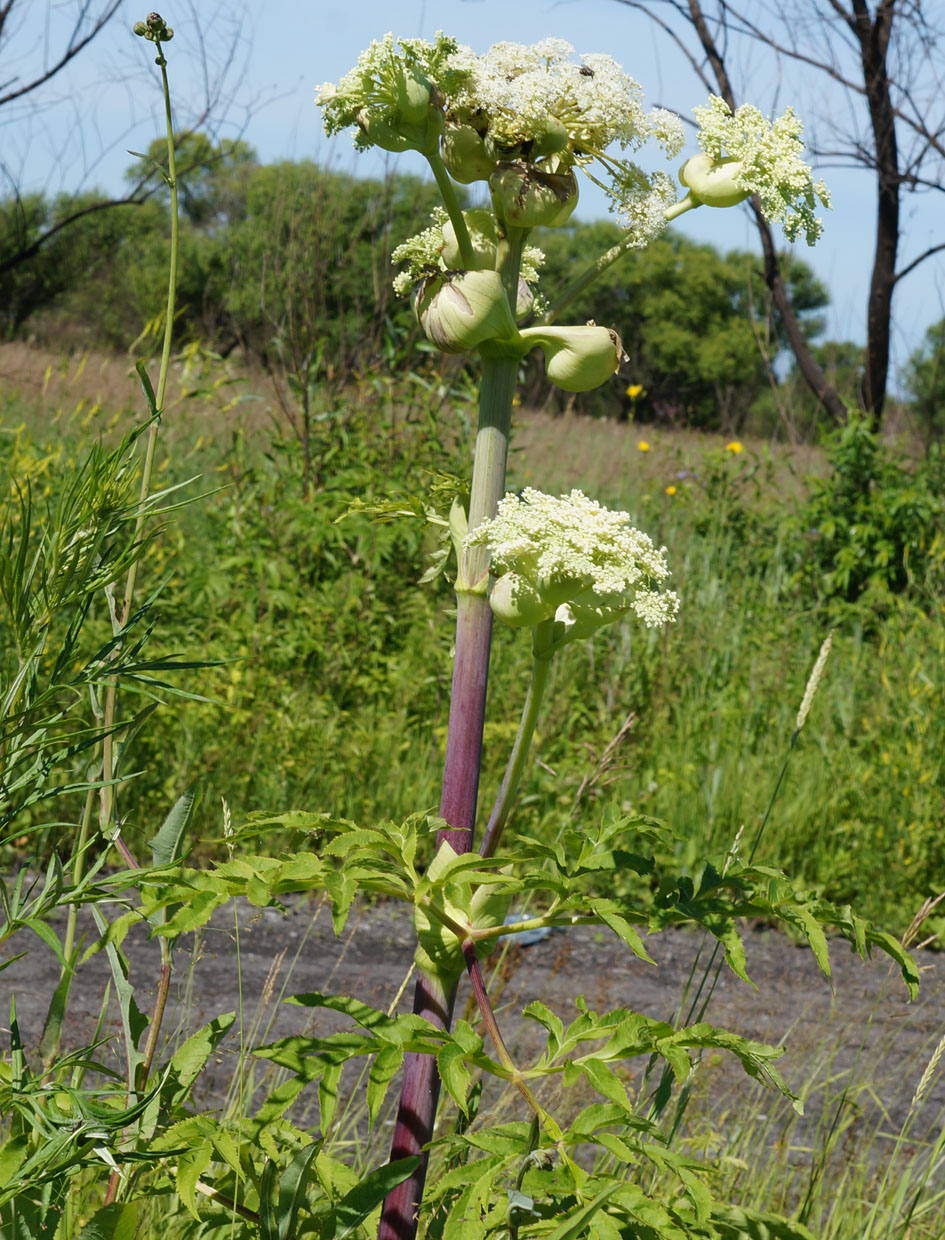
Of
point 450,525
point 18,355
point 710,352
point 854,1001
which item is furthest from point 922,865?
point 710,352

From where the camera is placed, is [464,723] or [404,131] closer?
[404,131]

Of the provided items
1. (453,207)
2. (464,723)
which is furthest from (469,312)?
(464,723)

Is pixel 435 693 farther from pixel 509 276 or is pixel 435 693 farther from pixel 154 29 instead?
pixel 154 29

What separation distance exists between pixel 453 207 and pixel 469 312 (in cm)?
11

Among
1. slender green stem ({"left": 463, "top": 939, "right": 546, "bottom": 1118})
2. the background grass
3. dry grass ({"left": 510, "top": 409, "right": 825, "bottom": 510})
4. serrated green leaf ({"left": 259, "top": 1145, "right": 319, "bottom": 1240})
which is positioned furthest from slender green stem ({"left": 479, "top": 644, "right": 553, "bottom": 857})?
dry grass ({"left": 510, "top": 409, "right": 825, "bottom": 510})

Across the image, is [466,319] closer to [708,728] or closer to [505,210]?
[505,210]

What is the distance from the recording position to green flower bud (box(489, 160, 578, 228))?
3.98ft

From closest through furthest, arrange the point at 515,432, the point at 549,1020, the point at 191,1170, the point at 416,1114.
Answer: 1. the point at 191,1170
2. the point at 549,1020
3. the point at 416,1114
4. the point at 515,432

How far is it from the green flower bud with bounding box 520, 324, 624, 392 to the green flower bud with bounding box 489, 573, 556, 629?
9.3 inches

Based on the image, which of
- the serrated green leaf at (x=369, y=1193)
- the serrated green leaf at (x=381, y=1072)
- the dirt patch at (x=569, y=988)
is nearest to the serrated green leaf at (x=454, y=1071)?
the serrated green leaf at (x=381, y=1072)

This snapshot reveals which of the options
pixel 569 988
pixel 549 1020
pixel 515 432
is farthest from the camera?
pixel 515 432

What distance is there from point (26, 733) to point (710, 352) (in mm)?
58397

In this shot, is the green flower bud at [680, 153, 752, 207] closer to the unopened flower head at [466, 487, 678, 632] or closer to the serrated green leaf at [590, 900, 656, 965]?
the unopened flower head at [466, 487, 678, 632]

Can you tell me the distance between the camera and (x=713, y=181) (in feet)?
4.23
